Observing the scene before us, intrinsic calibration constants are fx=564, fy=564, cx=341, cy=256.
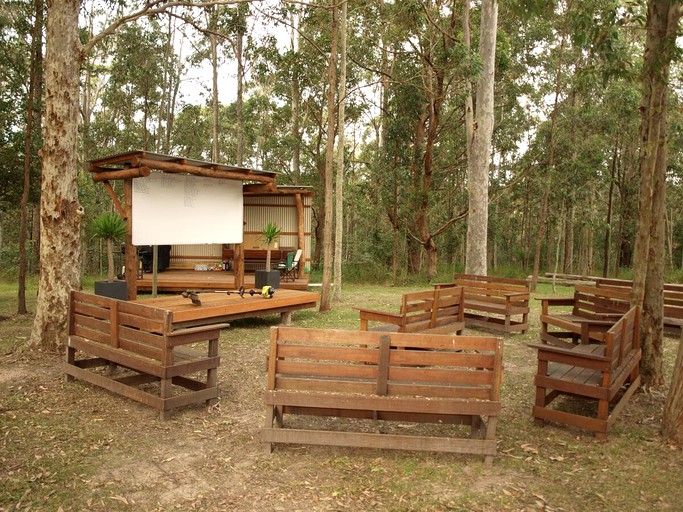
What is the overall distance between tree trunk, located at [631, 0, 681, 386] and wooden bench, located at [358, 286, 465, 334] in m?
2.39

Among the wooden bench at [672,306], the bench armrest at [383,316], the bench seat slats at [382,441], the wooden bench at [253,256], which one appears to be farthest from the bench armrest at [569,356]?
the wooden bench at [253,256]

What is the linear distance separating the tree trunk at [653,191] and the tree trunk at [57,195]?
6.77 metres

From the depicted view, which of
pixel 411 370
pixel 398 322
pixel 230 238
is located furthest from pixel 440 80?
pixel 411 370

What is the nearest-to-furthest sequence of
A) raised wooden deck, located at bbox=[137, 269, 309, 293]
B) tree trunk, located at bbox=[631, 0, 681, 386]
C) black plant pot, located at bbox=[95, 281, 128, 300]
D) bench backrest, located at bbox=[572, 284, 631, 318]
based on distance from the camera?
tree trunk, located at bbox=[631, 0, 681, 386], bench backrest, located at bbox=[572, 284, 631, 318], black plant pot, located at bbox=[95, 281, 128, 300], raised wooden deck, located at bbox=[137, 269, 309, 293]

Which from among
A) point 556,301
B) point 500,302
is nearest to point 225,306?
point 500,302

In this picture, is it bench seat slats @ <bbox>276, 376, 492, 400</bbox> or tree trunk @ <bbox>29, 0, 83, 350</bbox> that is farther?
tree trunk @ <bbox>29, 0, 83, 350</bbox>

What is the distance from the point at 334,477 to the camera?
384 cm

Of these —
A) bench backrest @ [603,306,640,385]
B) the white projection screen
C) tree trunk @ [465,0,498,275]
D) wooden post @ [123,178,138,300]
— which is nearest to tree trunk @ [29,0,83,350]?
wooden post @ [123,178,138,300]

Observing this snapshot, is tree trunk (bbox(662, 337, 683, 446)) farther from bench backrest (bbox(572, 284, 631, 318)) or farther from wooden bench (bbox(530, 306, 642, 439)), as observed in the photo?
bench backrest (bbox(572, 284, 631, 318))

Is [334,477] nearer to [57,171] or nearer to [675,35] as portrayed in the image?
[675,35]

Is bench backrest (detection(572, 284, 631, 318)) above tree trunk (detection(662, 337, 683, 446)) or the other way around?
above

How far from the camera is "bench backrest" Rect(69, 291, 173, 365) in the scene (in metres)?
4.96

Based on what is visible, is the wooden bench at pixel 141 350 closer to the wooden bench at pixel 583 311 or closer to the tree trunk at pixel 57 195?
the tree trunk at pixel 57 195

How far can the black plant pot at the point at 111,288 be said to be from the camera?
8.62 meters
